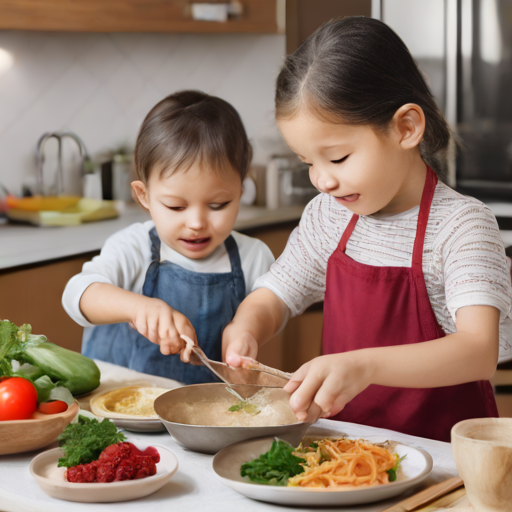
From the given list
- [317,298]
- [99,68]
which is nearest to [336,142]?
[317,298]

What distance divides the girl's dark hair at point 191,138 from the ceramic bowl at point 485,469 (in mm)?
804

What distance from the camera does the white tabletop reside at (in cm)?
78

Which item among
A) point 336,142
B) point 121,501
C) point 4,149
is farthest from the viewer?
point 4,149

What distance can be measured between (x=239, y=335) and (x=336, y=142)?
36 centimetres

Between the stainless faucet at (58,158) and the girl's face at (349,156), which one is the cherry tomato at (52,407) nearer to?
the girl's face at (349,156)

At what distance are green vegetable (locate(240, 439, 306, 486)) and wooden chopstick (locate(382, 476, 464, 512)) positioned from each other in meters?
0.12

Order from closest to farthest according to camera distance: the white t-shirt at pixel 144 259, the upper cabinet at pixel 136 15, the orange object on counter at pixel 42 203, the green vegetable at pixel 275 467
Result: the green vegetable at pixel 275 467
the white t-shirt at pixel 144 259
the upper cabinet at pixel 136 15
the orange object on counter at pixel 42 203

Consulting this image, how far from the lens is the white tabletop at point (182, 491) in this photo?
78cm

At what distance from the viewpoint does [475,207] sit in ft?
3.64

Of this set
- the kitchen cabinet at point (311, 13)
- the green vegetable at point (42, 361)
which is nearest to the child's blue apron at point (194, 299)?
the green vegetable at point (42, 361)

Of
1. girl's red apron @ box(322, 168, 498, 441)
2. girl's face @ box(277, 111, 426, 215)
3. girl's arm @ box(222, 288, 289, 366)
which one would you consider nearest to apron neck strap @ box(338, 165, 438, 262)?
girl's red apron @ box(322, 168, 498, 441)

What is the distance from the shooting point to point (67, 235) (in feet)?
8.04

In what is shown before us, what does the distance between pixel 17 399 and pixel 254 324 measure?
42 cm

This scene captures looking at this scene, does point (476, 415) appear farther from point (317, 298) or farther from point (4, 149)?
point (4, 149)
